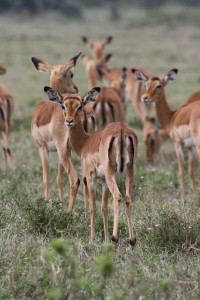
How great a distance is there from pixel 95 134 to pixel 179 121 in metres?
2.35

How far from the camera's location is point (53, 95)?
6656 millimetres

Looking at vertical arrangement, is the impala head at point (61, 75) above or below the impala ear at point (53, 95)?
above

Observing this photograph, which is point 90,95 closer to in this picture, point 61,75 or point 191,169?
point 61,75

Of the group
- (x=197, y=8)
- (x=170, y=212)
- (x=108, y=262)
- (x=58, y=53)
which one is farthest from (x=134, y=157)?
(x=197, y=8)

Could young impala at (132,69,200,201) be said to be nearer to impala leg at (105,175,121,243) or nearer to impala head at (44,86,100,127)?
impala head at (44,86,100,127)

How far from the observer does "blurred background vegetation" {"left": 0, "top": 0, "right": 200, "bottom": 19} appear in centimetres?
3969

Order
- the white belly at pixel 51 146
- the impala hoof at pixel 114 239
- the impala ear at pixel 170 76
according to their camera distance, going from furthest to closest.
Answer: the impala ear at pixel 170 76 → the white belly at pixel 51 146 → the impala hoof at pixel 114 239

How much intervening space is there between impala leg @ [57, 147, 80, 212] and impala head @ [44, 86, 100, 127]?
0.66 metres

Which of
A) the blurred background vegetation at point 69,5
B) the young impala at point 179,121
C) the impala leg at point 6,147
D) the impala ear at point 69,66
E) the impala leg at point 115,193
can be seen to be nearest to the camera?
the impala leg at point 115,193

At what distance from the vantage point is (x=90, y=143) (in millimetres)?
6516

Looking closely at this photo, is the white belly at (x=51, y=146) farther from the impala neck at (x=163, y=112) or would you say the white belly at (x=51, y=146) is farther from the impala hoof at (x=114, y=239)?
the impala neck at (x=163, y=112)

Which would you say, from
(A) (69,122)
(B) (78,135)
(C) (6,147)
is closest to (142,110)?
(C) (6,147)

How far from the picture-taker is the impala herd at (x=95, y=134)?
5934 mm

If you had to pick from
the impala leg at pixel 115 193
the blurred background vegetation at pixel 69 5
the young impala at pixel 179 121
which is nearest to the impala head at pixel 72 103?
the impala leg at pixel 115 193
